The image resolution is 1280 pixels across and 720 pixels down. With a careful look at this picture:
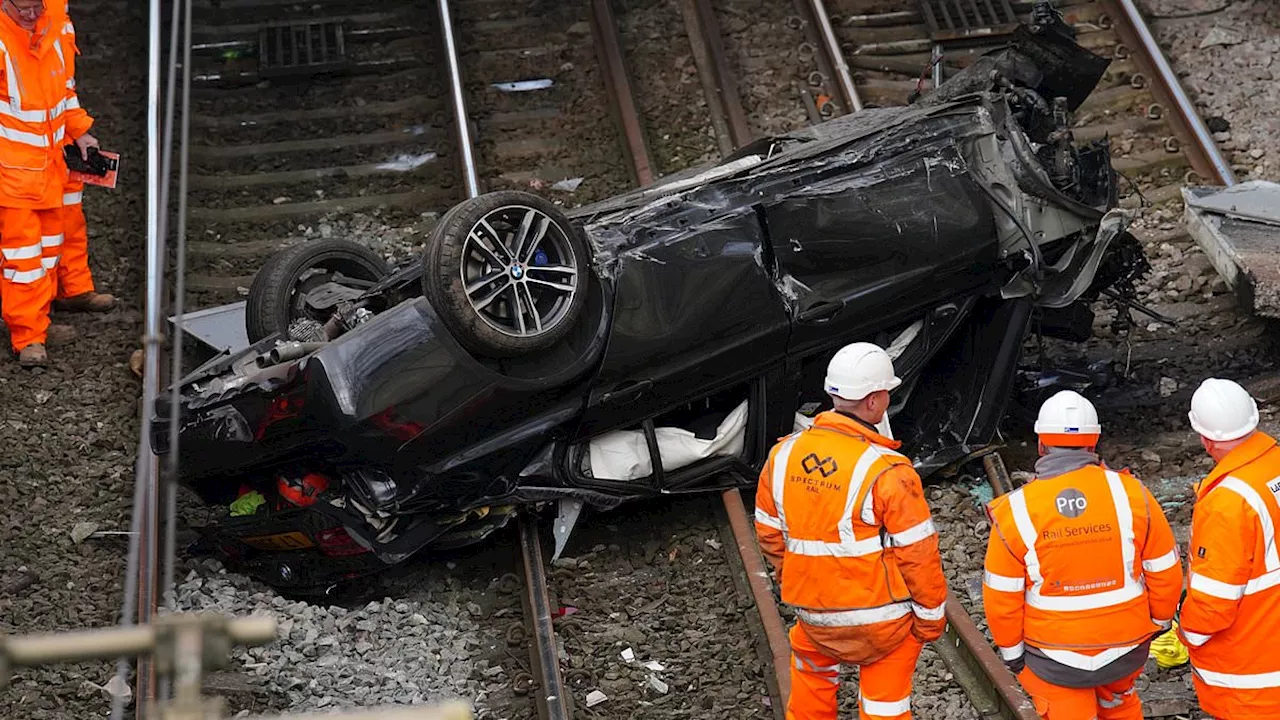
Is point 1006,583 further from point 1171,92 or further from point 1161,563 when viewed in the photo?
point 1171,92

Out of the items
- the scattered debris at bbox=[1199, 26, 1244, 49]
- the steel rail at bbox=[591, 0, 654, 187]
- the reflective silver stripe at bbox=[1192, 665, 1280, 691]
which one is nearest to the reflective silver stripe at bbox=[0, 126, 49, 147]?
the steel rail at bbox=[591, 0, 654, 187]

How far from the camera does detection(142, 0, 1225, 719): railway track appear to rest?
995cm

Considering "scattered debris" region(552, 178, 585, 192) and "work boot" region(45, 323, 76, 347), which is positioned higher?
"scattered debris" region(552, 178, 585, 192)

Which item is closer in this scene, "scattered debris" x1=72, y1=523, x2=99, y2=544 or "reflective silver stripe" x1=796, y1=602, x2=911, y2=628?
"reflective silver stripe" x1=796, y1=602, x2=911, y2=628

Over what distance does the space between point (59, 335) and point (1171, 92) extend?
7.18 metres

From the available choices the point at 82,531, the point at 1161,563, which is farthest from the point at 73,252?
the point at 1161,563

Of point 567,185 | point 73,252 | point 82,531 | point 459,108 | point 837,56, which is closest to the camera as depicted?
point 82,531

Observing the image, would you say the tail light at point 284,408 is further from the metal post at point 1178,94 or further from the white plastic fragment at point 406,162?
the metal post at point 1178,94

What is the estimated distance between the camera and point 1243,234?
28.6ft

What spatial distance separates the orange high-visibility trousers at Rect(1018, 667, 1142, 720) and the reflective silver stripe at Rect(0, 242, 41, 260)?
18.4ft

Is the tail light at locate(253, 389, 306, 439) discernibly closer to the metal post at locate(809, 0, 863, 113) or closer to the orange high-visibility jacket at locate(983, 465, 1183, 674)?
the orange high-visibility jacket at locate(983, 465, 1183, 674)

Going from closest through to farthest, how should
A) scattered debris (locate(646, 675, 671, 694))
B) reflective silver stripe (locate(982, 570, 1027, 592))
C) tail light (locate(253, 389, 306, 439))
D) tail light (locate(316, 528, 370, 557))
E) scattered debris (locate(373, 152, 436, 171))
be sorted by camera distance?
reflective silver stripe (locate(982, 570, 1027, 592)), scattered debris (locate(646, 675, 671, 694)), tail light (locate(253, 389, 306, 439)), tail light (locate(316, 528, 370, 557)), scattered debris (locate(373, 152, 436, 171))

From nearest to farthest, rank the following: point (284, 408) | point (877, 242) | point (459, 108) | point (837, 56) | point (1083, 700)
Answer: point (1083, 700) < point (284, 408) < point (877, 242) < point (459, 108) < point (837, 56)

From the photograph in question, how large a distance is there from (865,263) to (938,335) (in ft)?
1.95
